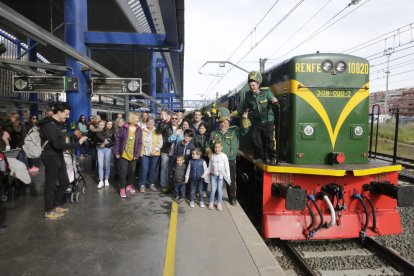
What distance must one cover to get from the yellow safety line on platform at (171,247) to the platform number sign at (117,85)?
5296 mm

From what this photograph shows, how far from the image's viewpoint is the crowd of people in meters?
4.86

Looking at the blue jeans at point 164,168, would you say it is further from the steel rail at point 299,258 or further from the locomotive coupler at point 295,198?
the locomotive coupler at point 295,198

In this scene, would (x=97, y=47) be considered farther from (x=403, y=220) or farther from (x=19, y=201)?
(x=403, y=220)

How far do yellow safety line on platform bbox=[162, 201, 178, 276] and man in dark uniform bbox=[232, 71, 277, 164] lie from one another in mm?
1814

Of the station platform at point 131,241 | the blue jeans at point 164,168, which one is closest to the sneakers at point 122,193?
the station platform at point 131,241

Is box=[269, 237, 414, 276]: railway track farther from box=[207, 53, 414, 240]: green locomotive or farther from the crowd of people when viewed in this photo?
the crowd of people

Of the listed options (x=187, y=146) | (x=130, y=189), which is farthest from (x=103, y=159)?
(x=187, y=146)

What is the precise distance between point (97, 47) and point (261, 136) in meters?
7.90

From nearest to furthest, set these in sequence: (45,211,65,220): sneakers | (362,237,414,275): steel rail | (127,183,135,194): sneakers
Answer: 1. (362,237,414,275): steel rail
2. (45,211,65,220): sneakers
3. (127,183,135,194): sneakers

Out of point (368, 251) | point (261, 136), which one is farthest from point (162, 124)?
point (368, 251)

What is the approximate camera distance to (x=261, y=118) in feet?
18.8

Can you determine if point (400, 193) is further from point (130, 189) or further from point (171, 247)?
point (130, 189)

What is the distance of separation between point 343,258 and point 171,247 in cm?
271

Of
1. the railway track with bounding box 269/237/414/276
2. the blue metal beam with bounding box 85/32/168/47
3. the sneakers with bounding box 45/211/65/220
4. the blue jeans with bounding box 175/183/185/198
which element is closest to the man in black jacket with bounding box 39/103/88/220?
the sneakers with bounding box 45/211/65/220
